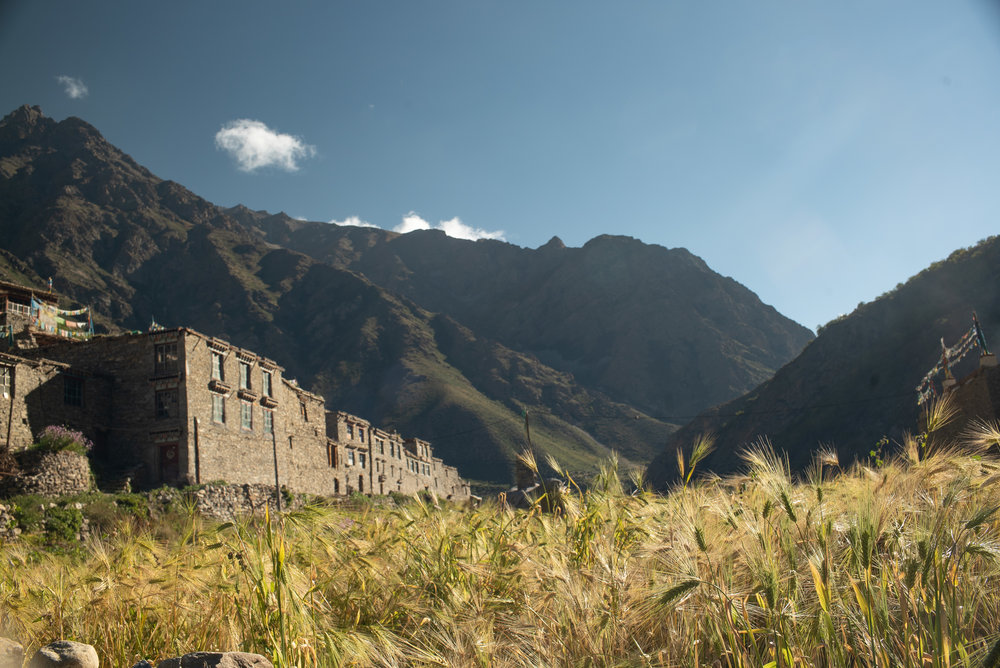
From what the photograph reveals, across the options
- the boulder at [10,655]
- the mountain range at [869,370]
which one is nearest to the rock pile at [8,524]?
the boulder at [10,655]

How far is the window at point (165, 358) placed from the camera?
2898cm

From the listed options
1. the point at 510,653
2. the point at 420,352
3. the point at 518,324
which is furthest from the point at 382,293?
the point at 510,653

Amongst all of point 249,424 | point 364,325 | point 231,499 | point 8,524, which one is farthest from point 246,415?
point 364,325

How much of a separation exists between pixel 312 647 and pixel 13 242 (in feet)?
429

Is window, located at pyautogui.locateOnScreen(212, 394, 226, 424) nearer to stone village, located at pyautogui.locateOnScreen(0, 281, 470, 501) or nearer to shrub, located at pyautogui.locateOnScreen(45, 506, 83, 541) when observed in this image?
stone village, located at pyautogui.locateOnScreen(0, 281, 470, 501)

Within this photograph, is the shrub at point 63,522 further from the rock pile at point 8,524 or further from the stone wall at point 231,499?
the stone wall at point 231,499

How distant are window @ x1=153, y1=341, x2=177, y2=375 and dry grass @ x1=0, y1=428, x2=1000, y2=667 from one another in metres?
24.3

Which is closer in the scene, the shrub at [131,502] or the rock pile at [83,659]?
the rock pile at [83,659]

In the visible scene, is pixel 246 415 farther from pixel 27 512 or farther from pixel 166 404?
pixel 27 512

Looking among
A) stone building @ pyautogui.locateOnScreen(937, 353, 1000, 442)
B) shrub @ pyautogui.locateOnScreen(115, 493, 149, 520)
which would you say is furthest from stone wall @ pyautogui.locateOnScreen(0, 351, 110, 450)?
stone building @ pyautogui.locateOnScreen(937, 353, 1000, 442)

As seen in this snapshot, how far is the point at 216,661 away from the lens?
10.5 feet

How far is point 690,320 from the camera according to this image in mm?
169875

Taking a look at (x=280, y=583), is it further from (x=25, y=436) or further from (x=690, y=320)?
(x=690, y=320)

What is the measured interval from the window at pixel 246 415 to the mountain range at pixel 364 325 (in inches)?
2254
